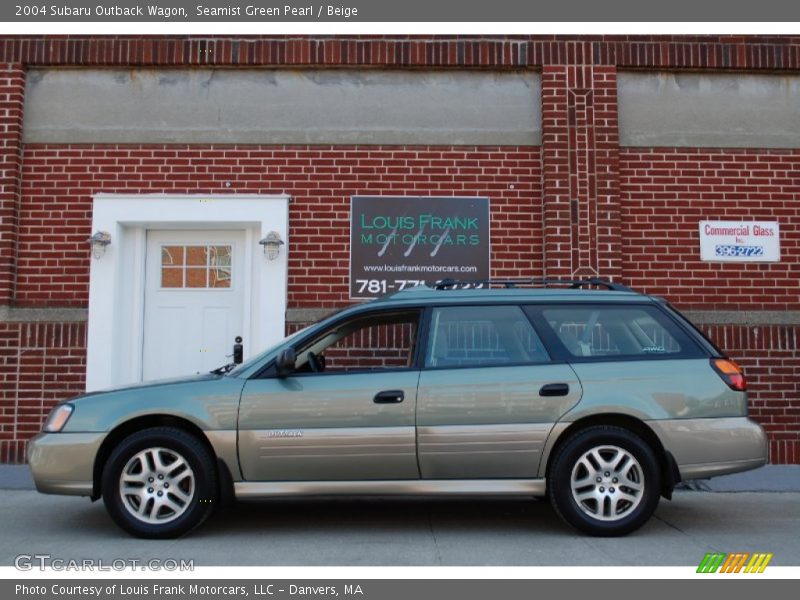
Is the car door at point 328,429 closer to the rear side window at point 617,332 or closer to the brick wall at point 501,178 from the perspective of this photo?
the rear side window at point 617,332

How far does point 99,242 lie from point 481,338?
4.89 m

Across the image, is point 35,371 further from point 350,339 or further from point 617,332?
point 617,332

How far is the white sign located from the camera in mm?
8945

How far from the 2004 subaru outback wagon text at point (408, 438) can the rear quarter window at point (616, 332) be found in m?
0.13

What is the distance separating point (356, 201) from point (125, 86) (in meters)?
2.92

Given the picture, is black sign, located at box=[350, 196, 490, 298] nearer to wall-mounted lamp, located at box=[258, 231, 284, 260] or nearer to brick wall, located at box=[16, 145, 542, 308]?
brick wall, located at box=[16, 145, 542, 308]

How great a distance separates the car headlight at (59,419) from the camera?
552 centimetres

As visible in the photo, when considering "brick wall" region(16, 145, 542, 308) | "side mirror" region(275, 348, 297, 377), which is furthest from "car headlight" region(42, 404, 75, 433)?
"brick wall" region(16, 145, 542, 308)

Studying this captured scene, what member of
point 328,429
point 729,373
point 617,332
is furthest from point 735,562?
point 328,429

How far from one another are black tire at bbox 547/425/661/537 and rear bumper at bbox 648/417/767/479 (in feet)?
0.56

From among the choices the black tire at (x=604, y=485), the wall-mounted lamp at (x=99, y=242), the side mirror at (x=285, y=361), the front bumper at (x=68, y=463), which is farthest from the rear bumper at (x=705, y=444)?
the wall-mounted lamp at (x=99, y=242)

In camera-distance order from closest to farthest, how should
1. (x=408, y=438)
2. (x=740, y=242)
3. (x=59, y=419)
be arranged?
1. (x=408, y=438)
2. (x=59, y=419)
3. (x=740, y=242)

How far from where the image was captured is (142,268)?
8992mm

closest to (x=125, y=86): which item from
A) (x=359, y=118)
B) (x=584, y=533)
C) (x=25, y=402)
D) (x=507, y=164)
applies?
(x=359, y=118)
